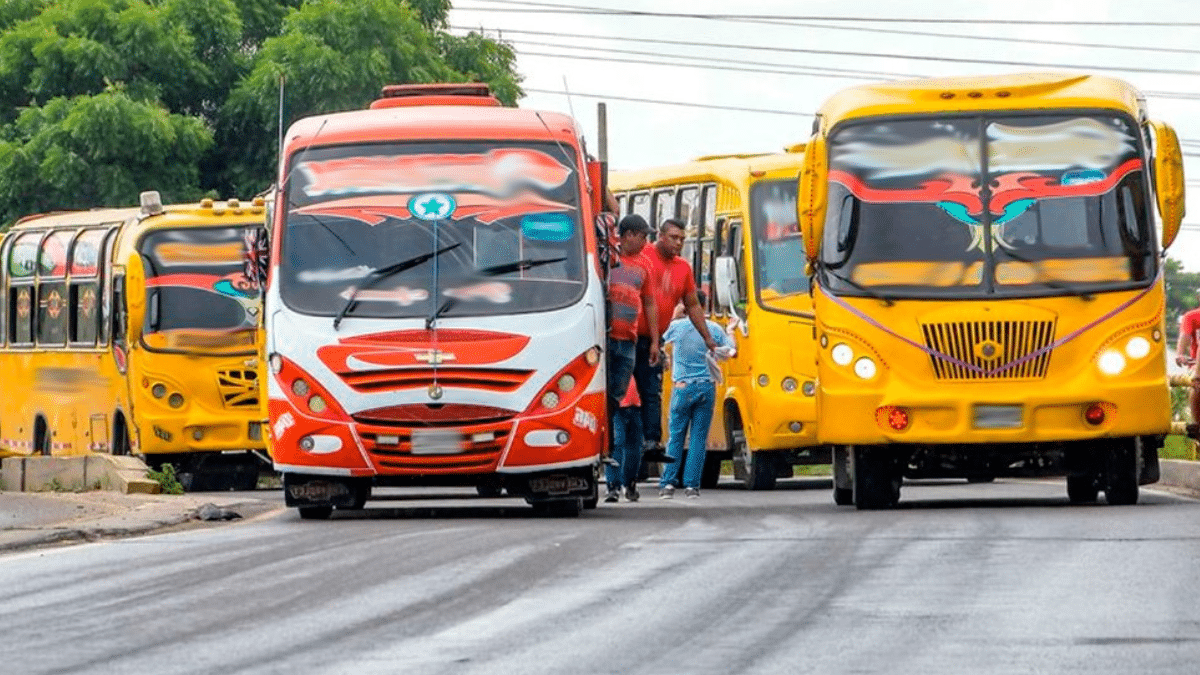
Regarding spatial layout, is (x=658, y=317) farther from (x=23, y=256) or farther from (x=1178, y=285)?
(x=1178, y=285)

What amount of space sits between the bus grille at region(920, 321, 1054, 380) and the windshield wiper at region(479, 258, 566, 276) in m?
2.36

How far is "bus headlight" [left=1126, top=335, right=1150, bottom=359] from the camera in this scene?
1956 centimetres

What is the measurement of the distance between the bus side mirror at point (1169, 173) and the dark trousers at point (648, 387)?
3.72 m

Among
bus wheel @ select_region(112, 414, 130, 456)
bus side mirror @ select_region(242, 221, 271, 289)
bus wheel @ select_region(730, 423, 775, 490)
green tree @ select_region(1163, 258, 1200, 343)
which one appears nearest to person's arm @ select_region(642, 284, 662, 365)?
bus side mirror @ select_region(242, 221, 271, 289)

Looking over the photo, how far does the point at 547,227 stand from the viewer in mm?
20016

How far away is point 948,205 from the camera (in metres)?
19.9

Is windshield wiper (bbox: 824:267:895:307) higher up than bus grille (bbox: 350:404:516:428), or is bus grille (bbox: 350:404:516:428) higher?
windshield wiper (bbox: 824:267:895:307)

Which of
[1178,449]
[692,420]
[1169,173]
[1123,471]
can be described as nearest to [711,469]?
[692,420]

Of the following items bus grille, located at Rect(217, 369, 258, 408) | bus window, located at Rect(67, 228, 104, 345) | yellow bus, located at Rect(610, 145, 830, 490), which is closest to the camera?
yellow bus, located at Rect(610, 145, 830, 490)

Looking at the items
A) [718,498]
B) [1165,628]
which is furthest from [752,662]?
[718,498]

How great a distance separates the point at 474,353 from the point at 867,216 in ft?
8.55

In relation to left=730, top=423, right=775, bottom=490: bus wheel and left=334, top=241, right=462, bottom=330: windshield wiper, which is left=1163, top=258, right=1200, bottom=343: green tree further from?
left=334, top=241, right=462, bottom=330: windshield wiper

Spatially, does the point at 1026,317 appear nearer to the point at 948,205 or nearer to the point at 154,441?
the point at 948,205

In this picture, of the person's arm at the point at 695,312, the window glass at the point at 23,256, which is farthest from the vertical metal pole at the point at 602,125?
the person's arm at the point at 695,312
